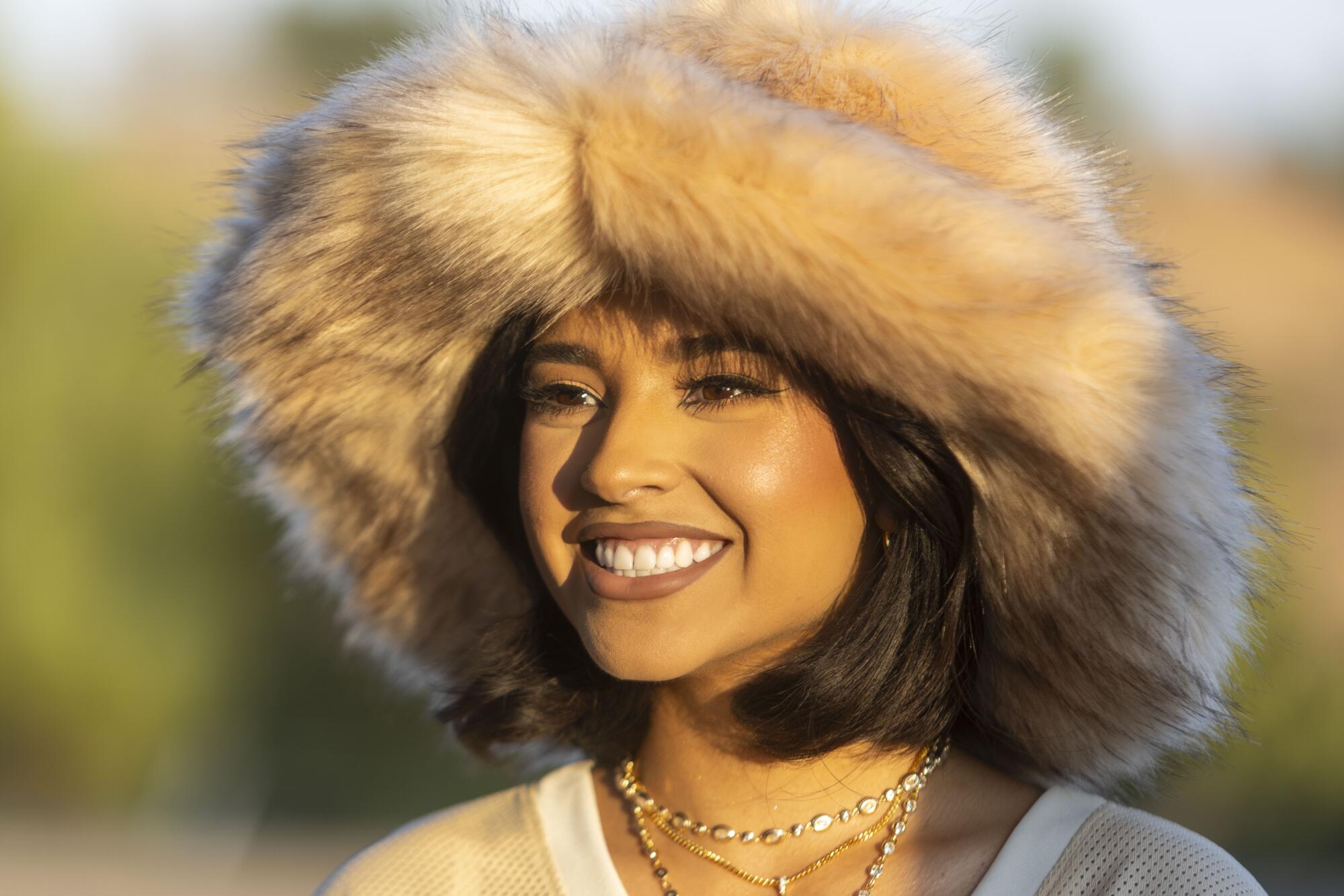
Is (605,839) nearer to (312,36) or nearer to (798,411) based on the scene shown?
(798,411)

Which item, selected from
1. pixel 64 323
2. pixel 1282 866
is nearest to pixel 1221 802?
pixel 1282 866

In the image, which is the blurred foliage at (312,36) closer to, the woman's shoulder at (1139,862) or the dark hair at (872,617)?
the dark hair at (872,617)

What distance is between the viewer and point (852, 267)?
1795 mm

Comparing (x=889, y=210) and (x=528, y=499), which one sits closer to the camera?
(x=889, y=210)

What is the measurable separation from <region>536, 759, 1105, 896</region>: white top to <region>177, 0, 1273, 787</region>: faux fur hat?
0.14m

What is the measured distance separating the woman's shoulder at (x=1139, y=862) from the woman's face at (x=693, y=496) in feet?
1.65

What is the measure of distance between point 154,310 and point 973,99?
1.49 metres

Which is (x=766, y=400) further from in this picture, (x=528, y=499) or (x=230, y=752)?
(x=230, y=752)

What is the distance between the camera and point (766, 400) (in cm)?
202

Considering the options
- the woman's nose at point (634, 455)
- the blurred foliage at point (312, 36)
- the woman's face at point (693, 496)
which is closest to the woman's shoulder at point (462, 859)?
the woman's face at point (693, 496)

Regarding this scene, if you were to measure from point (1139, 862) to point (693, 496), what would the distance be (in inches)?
31.4

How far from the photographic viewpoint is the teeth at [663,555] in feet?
6.67

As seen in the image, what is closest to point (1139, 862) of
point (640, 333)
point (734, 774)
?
point (734, 774)

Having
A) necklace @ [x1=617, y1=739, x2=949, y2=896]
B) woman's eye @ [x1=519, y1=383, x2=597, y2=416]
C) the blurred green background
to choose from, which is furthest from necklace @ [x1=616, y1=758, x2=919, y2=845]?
the blurred green background
